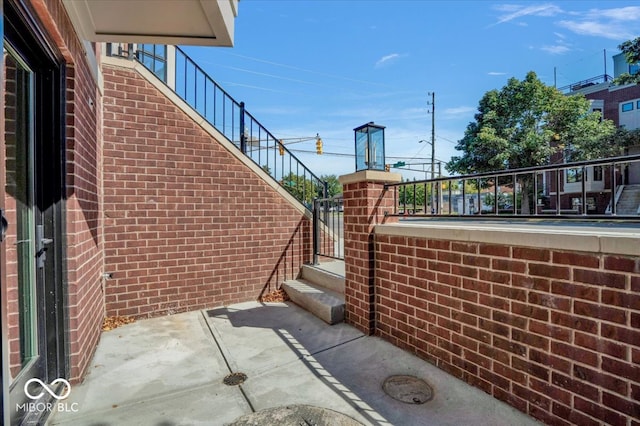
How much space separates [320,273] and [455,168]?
1587 cm

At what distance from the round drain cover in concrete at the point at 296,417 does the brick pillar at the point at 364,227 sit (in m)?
1.43

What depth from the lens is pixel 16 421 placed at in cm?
195

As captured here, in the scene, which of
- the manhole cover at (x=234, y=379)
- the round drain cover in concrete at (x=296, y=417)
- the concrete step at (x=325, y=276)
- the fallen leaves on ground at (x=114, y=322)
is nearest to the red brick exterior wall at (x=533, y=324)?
the round drain cover in concrete at (x=296, y=417)

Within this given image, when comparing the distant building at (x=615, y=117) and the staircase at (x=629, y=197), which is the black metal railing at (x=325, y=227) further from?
the staircase at (x=629, y=197)

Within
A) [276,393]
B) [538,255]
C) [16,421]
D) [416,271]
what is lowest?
[276,393]

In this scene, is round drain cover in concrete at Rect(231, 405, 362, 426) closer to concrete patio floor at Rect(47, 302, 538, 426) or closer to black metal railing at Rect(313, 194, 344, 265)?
concrete patio floor at Rect(47, 302, 538, 426)

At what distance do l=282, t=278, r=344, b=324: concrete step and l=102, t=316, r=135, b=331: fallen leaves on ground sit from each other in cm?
210

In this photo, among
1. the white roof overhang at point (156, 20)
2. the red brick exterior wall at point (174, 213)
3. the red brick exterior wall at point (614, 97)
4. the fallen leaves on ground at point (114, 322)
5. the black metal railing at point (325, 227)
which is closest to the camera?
the white roof overhang at point (156, 20)

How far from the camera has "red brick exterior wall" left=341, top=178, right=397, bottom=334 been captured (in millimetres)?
3674

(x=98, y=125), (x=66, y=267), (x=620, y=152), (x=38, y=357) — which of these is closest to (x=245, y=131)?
(x=98, y=125)

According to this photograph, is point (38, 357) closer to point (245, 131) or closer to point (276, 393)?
point (276, 393)

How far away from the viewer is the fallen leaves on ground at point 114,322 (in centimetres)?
396

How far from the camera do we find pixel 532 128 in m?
16.6

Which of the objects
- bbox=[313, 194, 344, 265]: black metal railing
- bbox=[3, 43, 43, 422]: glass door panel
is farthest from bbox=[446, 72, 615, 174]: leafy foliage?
bbox=[3, 43, 43, 422]: glass door panel
